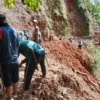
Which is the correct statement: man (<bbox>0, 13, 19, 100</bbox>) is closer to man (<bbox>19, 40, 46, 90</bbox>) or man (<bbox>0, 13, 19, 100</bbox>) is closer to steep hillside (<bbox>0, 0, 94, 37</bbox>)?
man (<bbox>19, 40, 46, 90</bbox>)

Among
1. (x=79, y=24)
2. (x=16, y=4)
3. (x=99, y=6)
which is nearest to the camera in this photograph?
(x=16, y=4)

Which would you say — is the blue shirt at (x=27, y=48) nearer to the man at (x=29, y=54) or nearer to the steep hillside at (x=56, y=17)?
the man at (x=29, y=54)

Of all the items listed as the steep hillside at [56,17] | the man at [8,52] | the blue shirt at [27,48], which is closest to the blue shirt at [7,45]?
the man at [8,52]

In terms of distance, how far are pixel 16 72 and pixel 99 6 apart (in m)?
29.2

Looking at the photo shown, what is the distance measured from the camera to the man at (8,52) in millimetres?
5316

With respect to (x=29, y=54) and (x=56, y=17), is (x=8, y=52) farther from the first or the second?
(x=56, y=17)

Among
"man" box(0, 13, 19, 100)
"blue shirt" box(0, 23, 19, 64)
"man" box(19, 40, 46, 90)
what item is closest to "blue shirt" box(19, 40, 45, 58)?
"man" box(19, 40, 46, 90)

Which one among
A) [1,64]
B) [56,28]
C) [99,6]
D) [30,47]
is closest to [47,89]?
[30,47]

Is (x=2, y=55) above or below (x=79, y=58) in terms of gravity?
above

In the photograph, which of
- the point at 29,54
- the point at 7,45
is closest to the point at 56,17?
the point at 29,54

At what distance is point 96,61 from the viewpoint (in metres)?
17.7

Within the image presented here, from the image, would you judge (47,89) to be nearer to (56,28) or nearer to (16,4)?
(16,4)

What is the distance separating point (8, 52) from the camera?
5348 millimetres

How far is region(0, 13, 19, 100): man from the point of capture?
5316 millimetres
